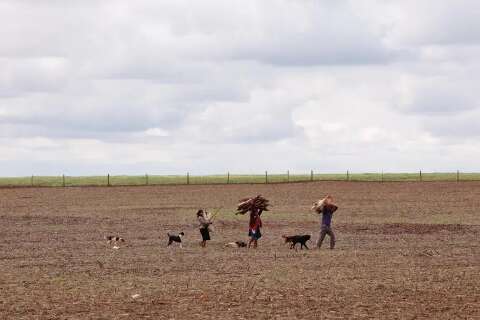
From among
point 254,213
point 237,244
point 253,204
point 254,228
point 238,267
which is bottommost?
point 238,267

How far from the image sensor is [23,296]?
20.5m

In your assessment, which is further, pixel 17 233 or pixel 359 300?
pixel 17 233

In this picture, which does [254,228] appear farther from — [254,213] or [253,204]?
[253,204]

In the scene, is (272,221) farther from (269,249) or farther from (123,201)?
(123,201)

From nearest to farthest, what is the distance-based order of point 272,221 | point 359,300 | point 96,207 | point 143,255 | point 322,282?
point 359,300
point 322,282
point 143,255
point 272,221
point 96,207

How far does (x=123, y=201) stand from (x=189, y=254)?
35303 millimetres

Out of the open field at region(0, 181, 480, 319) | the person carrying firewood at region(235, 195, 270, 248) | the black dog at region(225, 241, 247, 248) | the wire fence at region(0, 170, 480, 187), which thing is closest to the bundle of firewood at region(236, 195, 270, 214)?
the person carrying firewood at region(235, 195, 270, 248)

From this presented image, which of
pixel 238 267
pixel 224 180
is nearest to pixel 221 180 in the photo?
pixel 224 180

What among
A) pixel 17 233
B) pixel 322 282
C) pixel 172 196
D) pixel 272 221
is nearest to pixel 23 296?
pixel 322 282

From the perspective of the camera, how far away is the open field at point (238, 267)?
18.7 metres

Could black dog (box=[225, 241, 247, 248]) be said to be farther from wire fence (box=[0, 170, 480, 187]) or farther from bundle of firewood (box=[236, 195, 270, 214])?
wire fence (box=[0, 170, 480, 187])

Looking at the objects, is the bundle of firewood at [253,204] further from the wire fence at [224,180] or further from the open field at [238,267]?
the wire fence at [224,180]

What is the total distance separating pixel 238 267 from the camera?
2570cm

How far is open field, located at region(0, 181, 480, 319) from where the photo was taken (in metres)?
18.7
